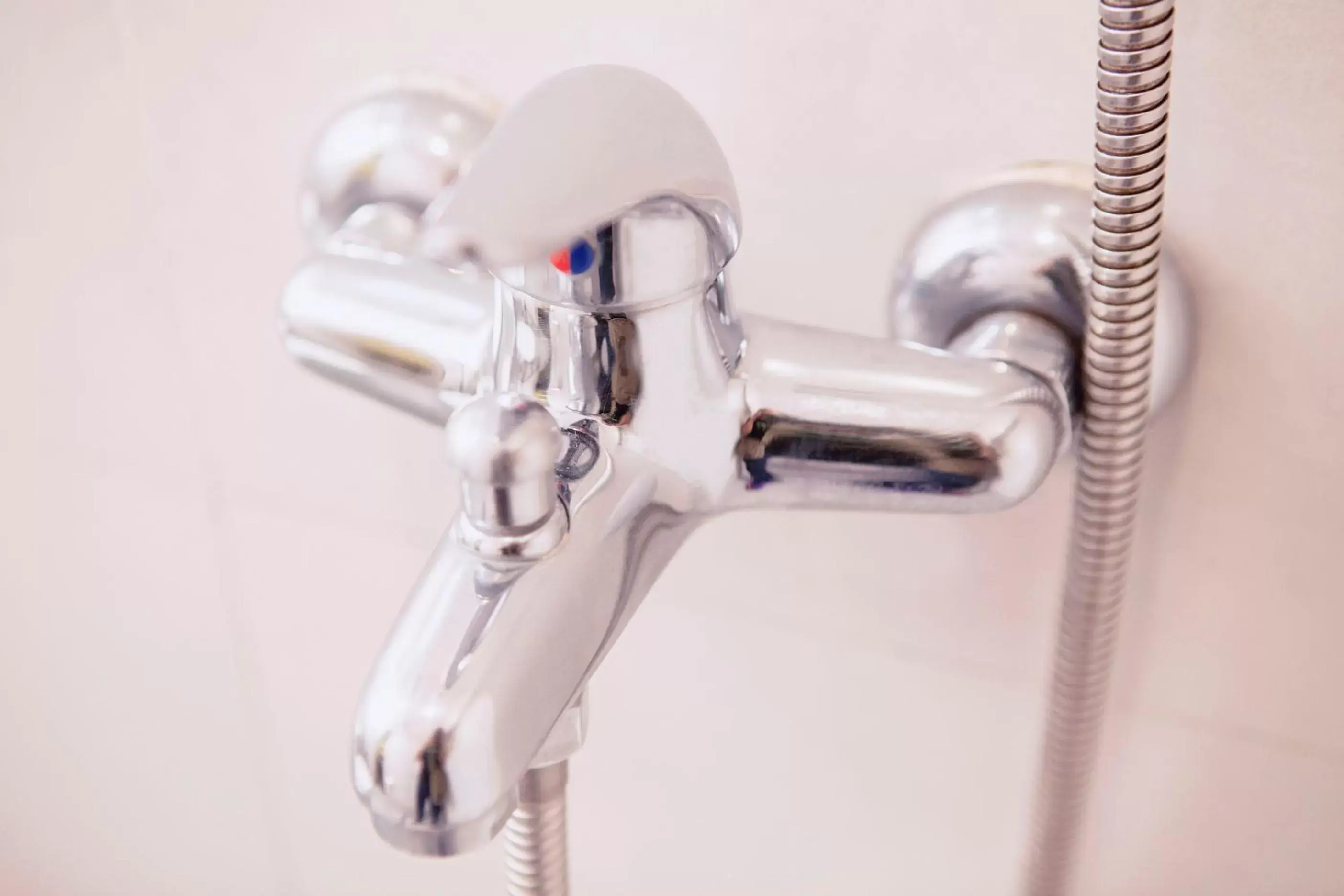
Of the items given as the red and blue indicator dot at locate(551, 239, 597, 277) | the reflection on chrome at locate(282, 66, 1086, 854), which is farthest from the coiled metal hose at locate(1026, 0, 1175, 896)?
the red and blue indicator dot at locate(551, 239, 597, 277)

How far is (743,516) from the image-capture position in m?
0.46

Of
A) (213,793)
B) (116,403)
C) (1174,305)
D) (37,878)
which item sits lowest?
(37,878)

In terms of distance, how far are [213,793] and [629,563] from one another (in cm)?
47

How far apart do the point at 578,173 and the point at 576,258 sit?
0.03 metres

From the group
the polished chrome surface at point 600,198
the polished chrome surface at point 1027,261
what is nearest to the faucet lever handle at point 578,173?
the polished chrome surface at point 600,198

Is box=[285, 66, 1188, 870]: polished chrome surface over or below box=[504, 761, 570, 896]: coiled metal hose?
over

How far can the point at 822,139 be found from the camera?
392mm

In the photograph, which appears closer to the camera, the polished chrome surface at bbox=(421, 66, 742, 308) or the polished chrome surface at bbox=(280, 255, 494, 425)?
the polished chrome surface at bbox=(421, 66, 742, 308)

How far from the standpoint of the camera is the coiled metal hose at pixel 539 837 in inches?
14.9

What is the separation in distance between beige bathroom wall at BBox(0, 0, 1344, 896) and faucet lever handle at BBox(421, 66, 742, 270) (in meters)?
0.11

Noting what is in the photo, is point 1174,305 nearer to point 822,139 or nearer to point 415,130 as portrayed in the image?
point 822,139

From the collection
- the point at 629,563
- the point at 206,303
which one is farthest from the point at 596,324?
the point at 206,303

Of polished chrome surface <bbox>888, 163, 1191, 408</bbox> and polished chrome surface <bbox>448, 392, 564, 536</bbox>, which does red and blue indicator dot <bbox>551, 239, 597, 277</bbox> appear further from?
polished chrome surface <bbox>888, 163, 1191, 408</bbox>

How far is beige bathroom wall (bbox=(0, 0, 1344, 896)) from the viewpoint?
37 centimetres
